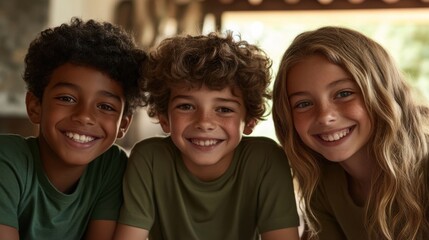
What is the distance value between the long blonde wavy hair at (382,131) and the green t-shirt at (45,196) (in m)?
0.53

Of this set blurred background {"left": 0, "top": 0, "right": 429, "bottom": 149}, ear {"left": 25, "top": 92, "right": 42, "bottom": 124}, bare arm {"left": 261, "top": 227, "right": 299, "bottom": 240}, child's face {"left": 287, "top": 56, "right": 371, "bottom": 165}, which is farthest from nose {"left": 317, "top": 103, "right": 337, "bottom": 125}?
blurred background {"left": 0, "top": 0, "right": 429, "bottom": 149}

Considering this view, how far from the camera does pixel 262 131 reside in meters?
4.92

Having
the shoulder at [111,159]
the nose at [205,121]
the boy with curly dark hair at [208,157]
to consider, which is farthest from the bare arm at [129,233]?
the nose at [205,121]

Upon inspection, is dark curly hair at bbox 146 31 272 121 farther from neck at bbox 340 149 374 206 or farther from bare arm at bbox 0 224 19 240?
bare arm at bbox 0 224 19 240

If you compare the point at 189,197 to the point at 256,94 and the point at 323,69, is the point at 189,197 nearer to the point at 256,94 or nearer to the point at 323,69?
the point at 256,94

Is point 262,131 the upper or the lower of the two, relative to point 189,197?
upper

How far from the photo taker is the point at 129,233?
5.37 ft

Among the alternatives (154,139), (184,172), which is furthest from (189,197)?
(154,139)

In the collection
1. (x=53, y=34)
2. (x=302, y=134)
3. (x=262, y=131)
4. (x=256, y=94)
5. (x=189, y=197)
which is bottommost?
(x=189, y=197)

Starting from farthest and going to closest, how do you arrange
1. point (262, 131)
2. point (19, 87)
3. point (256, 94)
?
point (262, 131) → point (19, 87) → point (256, 94)

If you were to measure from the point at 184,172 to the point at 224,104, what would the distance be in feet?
0.79

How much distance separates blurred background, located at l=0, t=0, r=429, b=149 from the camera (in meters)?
4.47

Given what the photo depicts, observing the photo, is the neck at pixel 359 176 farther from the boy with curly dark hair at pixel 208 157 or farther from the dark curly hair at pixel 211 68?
the dark curly hair at pixel 211 68

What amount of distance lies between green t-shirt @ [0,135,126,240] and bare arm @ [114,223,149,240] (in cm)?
6
